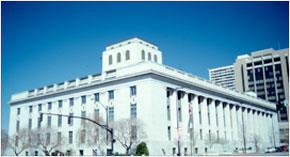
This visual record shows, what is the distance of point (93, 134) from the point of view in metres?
51.6

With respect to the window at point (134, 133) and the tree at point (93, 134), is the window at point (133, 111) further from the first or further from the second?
the tree at point (93, 134)

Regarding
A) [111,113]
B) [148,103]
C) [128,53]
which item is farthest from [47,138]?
[128,53]

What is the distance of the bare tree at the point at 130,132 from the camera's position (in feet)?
157

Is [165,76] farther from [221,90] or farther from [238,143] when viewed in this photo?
[238,143]

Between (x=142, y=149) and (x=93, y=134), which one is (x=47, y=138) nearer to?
(x=93, y=134)

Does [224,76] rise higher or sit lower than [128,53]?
higher

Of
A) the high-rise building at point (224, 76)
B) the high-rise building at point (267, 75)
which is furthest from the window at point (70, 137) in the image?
the high-rise building at point (224, 76)

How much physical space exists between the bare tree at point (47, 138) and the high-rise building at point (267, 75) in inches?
3544

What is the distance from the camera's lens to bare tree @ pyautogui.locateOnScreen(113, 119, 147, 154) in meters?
48.0

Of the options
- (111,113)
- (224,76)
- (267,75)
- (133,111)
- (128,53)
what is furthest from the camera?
(224,76)

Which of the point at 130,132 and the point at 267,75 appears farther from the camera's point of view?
the point at 267,75

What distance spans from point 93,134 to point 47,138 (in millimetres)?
12348

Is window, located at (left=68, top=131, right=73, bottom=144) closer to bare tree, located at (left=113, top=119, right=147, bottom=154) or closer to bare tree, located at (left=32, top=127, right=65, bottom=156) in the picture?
bare tree, located at (left=32, top=127, right=65, bottom=156)

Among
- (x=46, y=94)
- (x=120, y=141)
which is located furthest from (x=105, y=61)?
(x=120, y=141)
